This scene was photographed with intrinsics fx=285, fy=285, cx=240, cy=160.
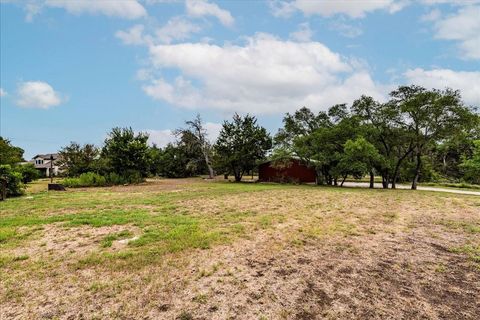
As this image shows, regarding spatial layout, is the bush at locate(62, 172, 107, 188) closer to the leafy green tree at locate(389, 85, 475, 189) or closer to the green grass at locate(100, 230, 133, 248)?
the green grass at locate(100, 230, 133, 248)

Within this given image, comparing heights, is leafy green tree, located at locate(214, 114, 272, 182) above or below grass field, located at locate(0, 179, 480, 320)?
above

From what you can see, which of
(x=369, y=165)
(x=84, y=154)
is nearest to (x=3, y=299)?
(x=369, y=165)

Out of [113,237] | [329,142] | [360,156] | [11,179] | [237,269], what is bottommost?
[237,269]

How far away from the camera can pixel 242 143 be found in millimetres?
29734

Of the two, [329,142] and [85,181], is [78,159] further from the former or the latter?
[329,142]

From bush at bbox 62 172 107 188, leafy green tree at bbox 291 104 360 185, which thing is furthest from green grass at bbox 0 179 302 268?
leafy green tree at bbox 291 104 360 185

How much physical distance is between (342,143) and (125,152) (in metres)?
19.9

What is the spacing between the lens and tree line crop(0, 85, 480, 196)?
2066cm

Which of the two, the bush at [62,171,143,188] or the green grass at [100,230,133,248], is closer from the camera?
the green grass at [100,230,133,248]

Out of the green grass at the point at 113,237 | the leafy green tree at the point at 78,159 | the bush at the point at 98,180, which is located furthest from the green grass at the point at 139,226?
the leafy green tree at the point at 78,159

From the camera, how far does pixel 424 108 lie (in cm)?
2062

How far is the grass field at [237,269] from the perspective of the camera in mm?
3281

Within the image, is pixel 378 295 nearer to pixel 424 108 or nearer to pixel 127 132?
pixel 424 108

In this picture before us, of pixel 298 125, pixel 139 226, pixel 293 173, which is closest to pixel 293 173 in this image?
pixel 293 173
